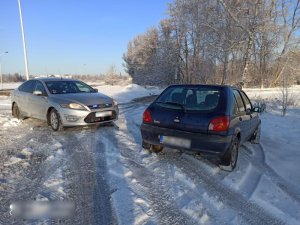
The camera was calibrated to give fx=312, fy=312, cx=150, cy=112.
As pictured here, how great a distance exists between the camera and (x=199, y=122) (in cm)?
550

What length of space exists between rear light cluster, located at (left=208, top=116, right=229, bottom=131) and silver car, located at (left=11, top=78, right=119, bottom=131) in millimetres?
4289

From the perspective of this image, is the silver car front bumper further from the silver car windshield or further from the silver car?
the silver car windshield

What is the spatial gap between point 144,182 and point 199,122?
4.77 feet

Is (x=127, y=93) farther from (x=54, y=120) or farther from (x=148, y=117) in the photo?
(x=148, y=117)

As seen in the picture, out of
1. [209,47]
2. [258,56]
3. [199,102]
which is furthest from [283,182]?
[258,56]

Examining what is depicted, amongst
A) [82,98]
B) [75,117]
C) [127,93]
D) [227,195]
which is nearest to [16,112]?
[82,98]

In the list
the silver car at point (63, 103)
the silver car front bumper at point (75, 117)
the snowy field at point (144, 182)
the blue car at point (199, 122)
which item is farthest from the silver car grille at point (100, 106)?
the blue car at point (199, 122)

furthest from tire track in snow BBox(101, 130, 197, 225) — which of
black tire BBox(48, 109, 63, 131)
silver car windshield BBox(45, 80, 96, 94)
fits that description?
silver car windshield BBox(45, 80, 96, 94)

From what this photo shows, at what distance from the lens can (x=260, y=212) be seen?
405 centimetres

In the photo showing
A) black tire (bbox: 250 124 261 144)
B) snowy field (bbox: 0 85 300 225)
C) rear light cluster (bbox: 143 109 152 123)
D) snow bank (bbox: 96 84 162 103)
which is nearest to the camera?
snowy field (bbox: 0 85 300 225)

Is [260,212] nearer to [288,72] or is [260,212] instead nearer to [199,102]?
[199,102]

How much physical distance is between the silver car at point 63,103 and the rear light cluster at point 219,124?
4289mm

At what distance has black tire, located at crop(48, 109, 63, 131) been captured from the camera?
8844mm

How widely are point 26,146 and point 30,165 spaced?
5.31 feet
